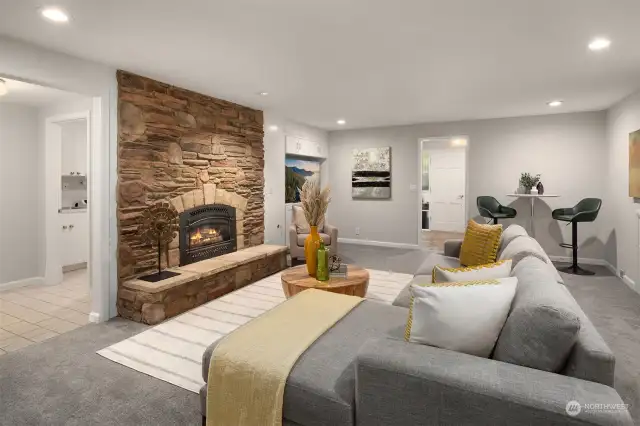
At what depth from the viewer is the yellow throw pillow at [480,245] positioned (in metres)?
3.29

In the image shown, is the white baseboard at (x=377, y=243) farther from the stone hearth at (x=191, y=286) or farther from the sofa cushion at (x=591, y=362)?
the sofa cushion at (x=591, y=362)

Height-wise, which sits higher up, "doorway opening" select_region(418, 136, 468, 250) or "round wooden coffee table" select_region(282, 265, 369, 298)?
"doorway opening" select_region(418, 136, 468, 250)

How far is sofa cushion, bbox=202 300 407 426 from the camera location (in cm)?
145

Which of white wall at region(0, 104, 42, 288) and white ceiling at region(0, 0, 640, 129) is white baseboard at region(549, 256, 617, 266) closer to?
white ceiling at region(0, 0, 640, 129)

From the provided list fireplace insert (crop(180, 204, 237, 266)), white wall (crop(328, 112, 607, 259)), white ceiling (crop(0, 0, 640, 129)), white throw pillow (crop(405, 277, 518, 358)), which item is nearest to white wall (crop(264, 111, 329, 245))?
fireplace insert (crop(180, 204, 237, 266))

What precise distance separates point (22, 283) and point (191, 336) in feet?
10.1

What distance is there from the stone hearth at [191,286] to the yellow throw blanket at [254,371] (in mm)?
1808

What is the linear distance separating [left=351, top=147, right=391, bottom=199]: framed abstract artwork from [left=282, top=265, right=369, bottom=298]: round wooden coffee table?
4.15m

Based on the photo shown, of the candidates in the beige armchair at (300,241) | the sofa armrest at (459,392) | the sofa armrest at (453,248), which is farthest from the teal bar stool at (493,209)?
the sofa armrest at (459,392)

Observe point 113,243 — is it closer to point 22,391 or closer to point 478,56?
point 22,391

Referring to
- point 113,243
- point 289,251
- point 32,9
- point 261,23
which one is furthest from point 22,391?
point 289,251

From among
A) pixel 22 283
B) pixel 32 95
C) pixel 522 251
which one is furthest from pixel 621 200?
pixel 22 283

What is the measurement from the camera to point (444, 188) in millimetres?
9164

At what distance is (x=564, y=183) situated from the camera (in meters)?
6.02
